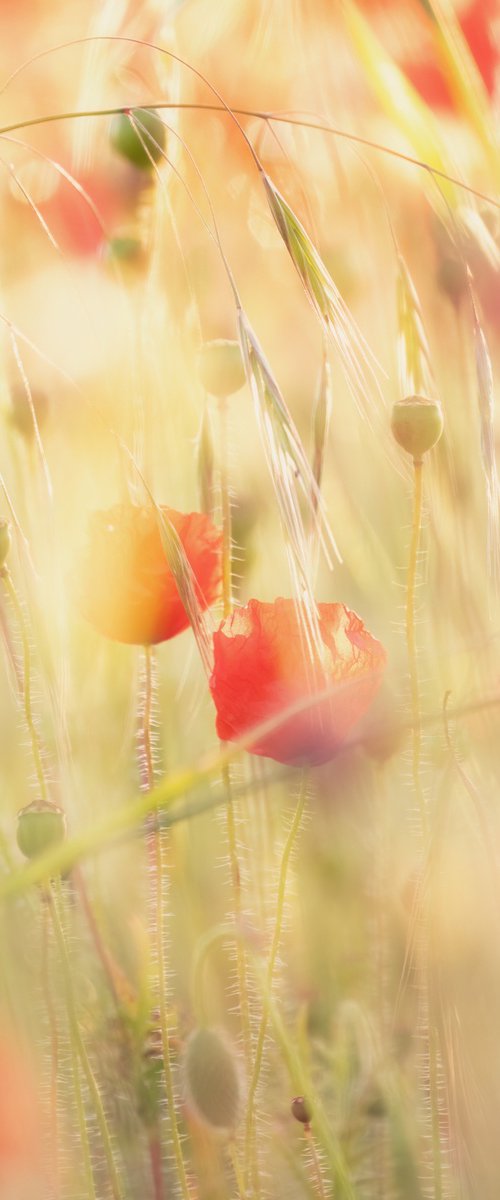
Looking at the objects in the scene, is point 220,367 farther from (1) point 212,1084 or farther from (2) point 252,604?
(1) point 212,1084

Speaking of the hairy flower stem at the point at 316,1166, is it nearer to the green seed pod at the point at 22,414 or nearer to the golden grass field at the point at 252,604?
the golden grass field at the point at 252,604

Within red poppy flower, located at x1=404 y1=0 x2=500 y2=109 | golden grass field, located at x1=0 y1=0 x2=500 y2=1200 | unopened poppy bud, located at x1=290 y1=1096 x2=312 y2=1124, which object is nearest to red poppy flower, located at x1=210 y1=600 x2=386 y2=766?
golden grass field, located at x1=0 y1=0 x2=500 y2=1200

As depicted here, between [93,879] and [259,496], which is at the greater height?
[259,496]

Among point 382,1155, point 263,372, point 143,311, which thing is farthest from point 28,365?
point 382,1155

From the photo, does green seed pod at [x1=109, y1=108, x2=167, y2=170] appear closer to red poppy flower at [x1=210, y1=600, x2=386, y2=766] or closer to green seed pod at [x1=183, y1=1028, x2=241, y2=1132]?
red poppy flower at [x1=210, y1=600, x2=386, y2=766]

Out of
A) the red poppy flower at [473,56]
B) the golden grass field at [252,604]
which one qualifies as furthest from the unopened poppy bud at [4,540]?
the red poppy flower at [473,56]

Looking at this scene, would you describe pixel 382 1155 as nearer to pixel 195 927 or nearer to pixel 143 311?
pixel 195 927
